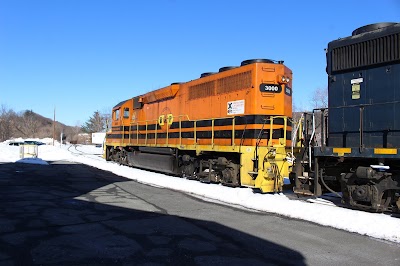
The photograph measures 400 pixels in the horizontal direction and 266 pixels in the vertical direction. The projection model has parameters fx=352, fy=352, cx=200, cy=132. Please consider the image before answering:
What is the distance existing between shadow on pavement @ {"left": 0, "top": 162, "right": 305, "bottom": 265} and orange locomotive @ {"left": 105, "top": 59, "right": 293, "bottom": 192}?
3728 millimetres

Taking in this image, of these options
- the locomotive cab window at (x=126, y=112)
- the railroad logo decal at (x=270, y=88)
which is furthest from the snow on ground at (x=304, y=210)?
the locomotive cab window at (x=126, y=112)

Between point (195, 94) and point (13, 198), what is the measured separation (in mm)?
7562

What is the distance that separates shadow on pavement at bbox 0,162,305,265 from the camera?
15.7ft

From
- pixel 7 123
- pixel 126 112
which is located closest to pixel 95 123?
pixel 7 123

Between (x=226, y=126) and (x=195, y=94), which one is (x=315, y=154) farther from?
(x=195, y=94)

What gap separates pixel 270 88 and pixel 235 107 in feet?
4.39

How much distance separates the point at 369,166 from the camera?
7.52m

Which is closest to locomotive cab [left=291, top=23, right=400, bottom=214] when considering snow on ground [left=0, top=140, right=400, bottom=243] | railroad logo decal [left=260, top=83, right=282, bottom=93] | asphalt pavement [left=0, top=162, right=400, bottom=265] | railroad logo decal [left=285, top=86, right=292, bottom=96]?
snow on ground [left=0, top=140, right=400, bottom=243]

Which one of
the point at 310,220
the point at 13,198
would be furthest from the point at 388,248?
the point at 13,198

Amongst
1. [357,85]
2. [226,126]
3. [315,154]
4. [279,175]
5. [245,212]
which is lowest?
[245,212]

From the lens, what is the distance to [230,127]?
467 inches

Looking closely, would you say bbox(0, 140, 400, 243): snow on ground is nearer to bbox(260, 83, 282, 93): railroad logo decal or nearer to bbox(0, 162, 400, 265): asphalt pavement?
bbox(0, 162, 400, 265): asphalt pavement

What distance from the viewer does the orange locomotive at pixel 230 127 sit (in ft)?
35.1

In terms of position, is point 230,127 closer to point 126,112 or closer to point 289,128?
point 289,128
